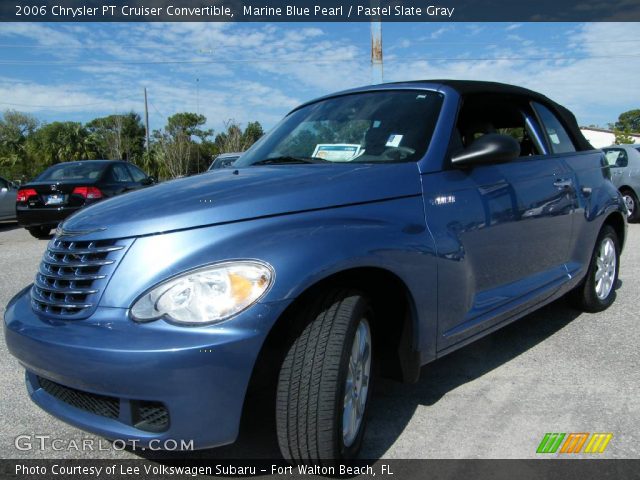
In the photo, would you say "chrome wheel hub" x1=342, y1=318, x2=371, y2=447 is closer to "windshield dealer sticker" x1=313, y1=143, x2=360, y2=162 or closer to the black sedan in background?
"windshield dealer sticker" x1=313, y1=143, x2=360, y2=162

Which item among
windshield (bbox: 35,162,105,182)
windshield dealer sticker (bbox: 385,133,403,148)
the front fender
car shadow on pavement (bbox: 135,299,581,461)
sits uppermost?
windshield dealer sticker (bbox: 385,133,403,148)

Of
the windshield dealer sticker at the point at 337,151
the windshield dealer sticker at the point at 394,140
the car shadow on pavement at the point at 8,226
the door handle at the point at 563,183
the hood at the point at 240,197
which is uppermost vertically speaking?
the windshield dealer sticker at the point at 394,140

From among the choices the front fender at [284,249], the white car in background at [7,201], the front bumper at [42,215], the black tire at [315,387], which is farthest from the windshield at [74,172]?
the black tire at [315,387]

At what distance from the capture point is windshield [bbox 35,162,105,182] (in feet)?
33.0

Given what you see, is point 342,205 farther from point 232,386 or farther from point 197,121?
point 197,121

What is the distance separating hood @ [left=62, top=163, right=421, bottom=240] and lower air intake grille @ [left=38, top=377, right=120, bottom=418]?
1.93 ft

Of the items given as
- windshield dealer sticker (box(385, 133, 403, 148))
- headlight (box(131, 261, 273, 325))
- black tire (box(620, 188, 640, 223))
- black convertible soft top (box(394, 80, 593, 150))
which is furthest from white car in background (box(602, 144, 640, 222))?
headlight (box(131, 261, 273, 325))

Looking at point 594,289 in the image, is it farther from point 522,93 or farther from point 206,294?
point 206,294

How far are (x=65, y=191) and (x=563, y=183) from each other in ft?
28.3

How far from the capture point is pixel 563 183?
373 cm

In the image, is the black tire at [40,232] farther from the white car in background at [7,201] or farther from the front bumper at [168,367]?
the front bumper at [168,367]

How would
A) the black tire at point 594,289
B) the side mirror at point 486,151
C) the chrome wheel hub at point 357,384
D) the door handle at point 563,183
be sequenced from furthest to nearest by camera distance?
1. the black tire at point 594,289
2. the door handle at point 563,183
3. the side mirror at point 486,151
4. the chrome wheel hub at point 357,384

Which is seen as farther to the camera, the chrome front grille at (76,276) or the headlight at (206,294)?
the chrome front grille at (76,276)

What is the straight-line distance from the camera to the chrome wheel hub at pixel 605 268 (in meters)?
4.48
